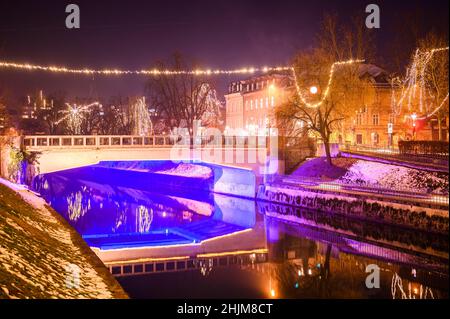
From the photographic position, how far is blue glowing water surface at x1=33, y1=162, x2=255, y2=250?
106 ft

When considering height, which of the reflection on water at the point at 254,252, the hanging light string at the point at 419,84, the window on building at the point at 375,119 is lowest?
the reflection on water at the point at 254,252

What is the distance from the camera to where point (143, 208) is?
4300cm

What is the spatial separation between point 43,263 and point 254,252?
14.3m

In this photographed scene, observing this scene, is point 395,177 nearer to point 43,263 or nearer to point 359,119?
point 359,119

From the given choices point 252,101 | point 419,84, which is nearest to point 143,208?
point 419,84

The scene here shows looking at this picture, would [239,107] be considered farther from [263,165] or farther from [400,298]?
[400,298]

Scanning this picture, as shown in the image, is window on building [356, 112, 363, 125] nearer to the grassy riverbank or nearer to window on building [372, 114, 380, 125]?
window on building [372, 114, 380, 125]

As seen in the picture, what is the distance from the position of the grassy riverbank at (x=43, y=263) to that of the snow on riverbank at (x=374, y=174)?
20.0 m

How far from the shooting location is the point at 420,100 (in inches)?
1699

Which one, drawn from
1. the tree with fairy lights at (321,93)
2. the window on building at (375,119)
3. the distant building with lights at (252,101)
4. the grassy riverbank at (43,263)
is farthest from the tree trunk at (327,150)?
the distant building with lights at (252,101)

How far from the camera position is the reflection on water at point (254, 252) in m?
20.6

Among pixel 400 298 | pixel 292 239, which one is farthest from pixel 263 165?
pixel 400 298

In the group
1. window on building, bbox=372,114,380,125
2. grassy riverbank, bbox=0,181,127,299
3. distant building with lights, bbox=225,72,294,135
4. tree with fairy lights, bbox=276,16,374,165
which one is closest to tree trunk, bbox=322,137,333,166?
tree with fairy lights, bbox=276,16,374,165

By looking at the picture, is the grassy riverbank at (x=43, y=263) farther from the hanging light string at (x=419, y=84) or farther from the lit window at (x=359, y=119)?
the lit window at (x=359, y=119)
